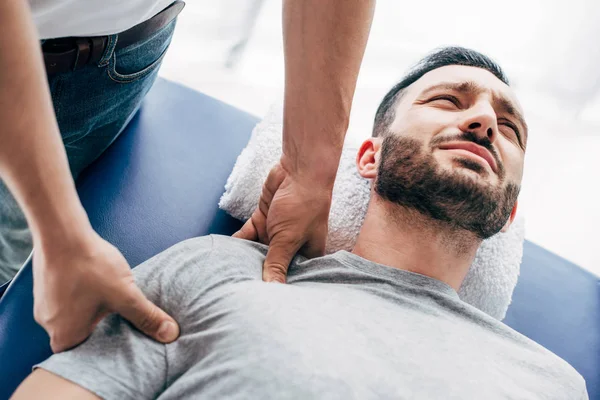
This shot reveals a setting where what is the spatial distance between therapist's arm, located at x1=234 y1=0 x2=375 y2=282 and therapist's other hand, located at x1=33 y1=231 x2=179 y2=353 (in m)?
0.26

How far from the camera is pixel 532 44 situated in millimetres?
1903

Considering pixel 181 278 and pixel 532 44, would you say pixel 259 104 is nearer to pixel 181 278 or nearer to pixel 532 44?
pixel 532 44

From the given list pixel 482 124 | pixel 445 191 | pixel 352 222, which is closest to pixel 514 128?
pixel 482 124

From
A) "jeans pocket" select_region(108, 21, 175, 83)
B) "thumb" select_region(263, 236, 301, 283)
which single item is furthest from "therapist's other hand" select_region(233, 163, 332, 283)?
"jeans pocket" select_region(108, 21, 175, 83)

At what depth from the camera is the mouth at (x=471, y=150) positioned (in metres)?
0.87

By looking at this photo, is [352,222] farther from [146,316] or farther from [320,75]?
[146,316]

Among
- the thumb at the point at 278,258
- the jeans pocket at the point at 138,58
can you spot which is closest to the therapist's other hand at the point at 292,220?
the thumb at the point at 278,258

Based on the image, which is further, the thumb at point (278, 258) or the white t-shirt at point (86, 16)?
the thumb at point (278, 258)

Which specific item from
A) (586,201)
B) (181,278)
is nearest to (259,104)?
(181,278)

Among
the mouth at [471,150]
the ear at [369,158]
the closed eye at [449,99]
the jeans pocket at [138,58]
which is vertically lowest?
the ear at [369,158]

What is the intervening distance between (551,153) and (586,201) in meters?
0.30

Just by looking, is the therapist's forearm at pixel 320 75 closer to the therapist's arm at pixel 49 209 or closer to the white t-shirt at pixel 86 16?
the white t-shirt at pixel 86 16

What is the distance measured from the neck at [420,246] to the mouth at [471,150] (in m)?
0.15

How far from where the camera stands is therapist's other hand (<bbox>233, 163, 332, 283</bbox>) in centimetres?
83
